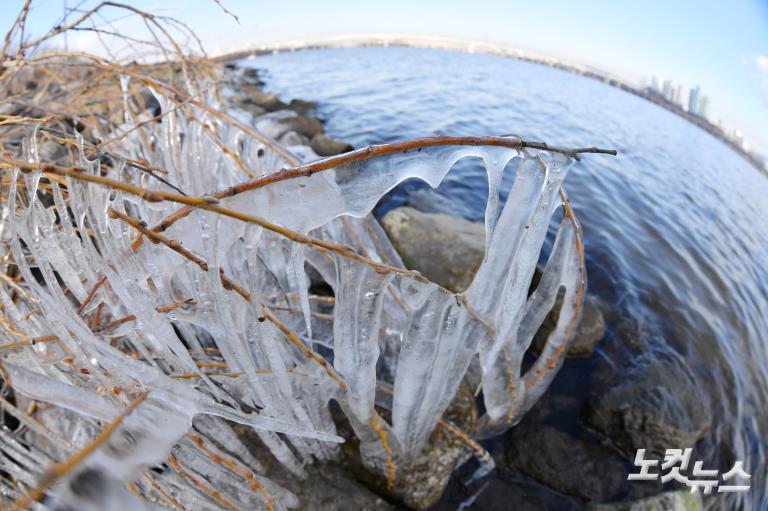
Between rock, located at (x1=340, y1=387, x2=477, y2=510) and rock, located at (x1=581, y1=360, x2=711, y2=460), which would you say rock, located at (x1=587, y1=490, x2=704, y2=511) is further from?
rock, located at (x1=340, y1=387, x2=477, y2=510)

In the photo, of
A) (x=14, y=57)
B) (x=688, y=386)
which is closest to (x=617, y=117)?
(x=688, y=386)

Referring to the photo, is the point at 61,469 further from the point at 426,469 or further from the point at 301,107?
the point at 301,107

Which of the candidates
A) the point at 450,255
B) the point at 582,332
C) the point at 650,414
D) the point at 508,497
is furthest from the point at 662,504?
the point at 450,255

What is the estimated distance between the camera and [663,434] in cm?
320

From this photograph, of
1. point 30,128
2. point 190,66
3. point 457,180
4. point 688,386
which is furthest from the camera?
point 457,180

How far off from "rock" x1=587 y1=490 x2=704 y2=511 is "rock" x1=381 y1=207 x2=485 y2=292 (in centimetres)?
198

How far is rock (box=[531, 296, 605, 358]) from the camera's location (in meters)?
3.87

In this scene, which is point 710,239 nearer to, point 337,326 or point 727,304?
point 727,304

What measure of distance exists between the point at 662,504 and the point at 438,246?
9.11 feet

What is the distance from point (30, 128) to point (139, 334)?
0.89 metres

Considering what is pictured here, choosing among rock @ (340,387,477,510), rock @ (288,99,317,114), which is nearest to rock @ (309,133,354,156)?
rock @ (288,99,317,114)

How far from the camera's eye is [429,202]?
666 cm

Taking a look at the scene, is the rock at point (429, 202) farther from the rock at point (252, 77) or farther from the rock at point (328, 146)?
the rock at point (252, 77)

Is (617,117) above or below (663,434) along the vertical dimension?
above
